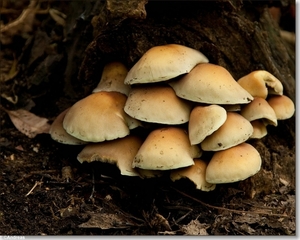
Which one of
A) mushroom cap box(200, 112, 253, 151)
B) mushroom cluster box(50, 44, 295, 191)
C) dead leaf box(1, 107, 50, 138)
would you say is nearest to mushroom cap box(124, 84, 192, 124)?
mushroom cluster box(50, 44, 295, 191)

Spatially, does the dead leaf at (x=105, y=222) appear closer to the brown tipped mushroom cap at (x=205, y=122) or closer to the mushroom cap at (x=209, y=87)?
the brown tipped mushroom cap at (x=205, y=122)

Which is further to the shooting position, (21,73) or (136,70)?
(21,73)

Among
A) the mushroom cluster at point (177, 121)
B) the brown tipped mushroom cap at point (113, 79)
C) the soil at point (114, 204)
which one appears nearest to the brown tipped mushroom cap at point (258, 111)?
the mushroom cluster at point (177, 121)

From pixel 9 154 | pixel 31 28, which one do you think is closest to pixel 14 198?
pixel 9 154

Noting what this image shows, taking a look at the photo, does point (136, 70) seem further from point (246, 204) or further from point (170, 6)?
point (246, 204)

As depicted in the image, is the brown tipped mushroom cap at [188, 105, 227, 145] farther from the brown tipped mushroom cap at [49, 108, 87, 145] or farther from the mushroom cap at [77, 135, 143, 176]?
the brown tipped mushroom cap at [49, 108, 87, 145]

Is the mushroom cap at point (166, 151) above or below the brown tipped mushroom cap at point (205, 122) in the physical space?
below
